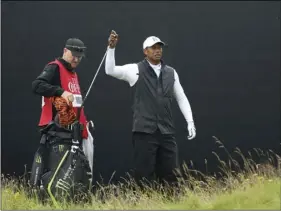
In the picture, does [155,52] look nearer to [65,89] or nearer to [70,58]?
[70,58]

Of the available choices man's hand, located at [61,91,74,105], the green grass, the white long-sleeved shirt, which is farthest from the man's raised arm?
the green grass

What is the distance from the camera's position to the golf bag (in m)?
4.27

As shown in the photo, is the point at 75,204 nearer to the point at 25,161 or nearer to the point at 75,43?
the point at 75,43

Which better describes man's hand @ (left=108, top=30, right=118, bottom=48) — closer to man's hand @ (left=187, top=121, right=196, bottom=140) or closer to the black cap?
the black cap

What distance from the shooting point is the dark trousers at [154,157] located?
464 centimetres

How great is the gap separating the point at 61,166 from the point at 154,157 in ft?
2.49

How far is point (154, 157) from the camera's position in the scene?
467 centimetres

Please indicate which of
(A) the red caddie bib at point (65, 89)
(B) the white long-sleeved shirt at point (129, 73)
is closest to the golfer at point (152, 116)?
(B) the white long-sleeved shirt at point (129, 73)

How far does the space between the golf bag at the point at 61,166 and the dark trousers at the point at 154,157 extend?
1.40ft

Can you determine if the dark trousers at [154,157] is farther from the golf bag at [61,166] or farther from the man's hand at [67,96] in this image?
the man's hand at [67,96]

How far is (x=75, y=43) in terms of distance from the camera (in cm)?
450

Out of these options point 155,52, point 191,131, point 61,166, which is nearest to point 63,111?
point 61,166

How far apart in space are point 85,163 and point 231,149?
1942 mm

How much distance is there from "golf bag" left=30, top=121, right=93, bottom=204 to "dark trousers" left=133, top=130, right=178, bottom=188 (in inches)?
16.8
